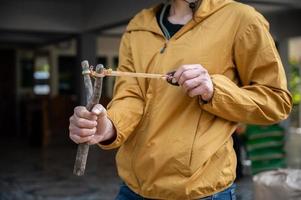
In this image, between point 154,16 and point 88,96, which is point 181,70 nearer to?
point 88,96

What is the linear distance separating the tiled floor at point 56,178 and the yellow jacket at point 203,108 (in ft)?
15.4

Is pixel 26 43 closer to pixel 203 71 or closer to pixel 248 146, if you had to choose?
pixel 248 146

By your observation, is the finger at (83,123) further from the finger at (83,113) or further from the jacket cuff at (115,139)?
the jacket cuff at (115,139)

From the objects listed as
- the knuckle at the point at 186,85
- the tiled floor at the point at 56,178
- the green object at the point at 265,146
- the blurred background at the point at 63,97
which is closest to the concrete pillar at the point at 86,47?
the blurred background at the point at 63,97

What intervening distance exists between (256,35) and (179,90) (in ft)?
0.93

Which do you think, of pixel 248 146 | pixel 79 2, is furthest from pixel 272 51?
pixel 79 2

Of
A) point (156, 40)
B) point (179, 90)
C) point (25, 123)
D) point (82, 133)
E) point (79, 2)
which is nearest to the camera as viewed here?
point (82, 133)

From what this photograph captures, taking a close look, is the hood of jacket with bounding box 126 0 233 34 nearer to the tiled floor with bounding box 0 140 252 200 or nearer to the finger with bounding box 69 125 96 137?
the finger with bounding box 69 125 96 137

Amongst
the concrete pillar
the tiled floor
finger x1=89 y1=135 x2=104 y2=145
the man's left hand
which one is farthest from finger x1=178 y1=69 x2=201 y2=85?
the concrete pillar

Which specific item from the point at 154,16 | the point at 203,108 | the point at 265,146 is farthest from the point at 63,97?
the point at 203,108

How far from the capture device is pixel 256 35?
5.46ft

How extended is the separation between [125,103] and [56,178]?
22.2 ft

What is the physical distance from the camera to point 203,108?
1.61 m

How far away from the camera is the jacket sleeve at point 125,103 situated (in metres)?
1.69
